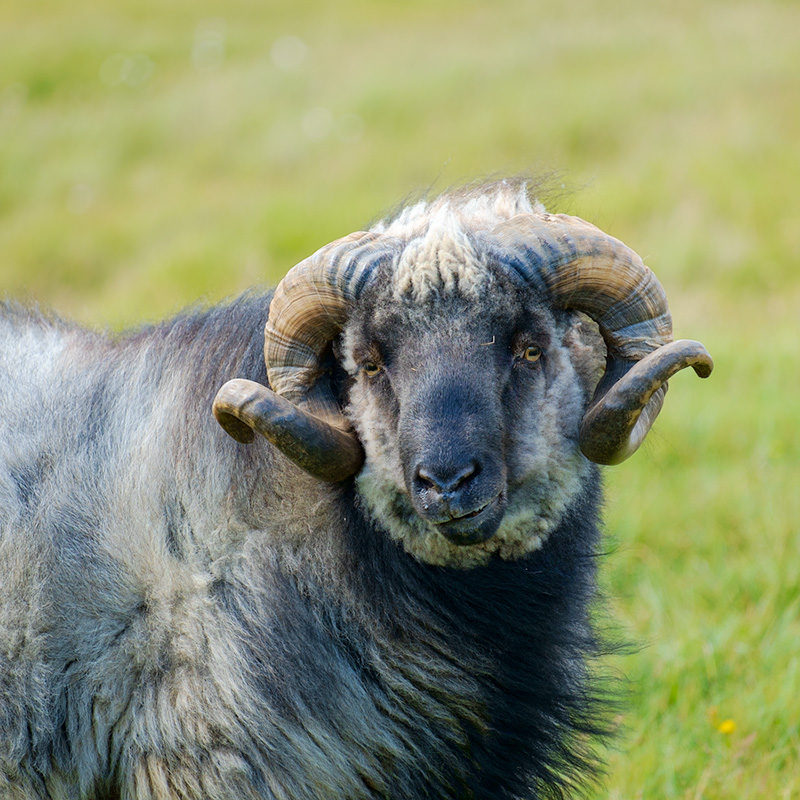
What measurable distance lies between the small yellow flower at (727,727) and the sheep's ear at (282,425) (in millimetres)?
2577

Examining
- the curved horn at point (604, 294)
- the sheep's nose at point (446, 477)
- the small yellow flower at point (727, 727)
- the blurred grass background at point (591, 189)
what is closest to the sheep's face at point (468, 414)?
the sheep's nose at point (446, 477)

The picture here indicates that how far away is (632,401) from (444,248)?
0.87 metres

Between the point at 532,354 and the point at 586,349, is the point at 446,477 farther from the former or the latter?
the point at 586,349

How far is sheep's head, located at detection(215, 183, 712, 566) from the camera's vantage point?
11.8ft

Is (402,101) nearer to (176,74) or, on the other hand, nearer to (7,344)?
(176,74)

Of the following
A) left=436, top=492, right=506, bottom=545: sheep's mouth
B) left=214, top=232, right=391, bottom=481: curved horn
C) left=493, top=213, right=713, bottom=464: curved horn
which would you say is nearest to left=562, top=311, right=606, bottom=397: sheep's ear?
left=493, top=213, right=713, bottom=464: curved horn

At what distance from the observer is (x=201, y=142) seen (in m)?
18.5

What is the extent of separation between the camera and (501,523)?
3.79 m

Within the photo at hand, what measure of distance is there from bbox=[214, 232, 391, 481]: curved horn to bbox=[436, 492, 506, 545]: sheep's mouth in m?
0.51

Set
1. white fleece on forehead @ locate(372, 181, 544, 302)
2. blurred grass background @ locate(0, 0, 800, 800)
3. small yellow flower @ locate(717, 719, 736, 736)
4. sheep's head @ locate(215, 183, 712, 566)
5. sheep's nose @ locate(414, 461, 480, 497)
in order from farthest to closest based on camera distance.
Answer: blurred grass background @ locate(0, 0, 800, 800) < small yellow flower @ locate(717, 719, 736, 736) < white fleece on forehead @ locate(372, 181, 544, 302) < sheep's head @ locate(215, 183, 712, 566) < sheep's nose @ locate(414, 461, 480, 497)

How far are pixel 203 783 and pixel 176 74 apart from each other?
20951mm

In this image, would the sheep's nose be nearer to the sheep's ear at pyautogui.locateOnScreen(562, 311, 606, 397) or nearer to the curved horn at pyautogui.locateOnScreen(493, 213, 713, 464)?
the curved horn at pyautogui.locateOnScreen(493, 213, 713, 464)

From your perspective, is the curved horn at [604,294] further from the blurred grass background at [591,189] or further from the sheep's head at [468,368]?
the blurred grass background at [591,189]

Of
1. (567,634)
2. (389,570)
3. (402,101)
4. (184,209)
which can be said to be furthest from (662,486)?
(402,101)
